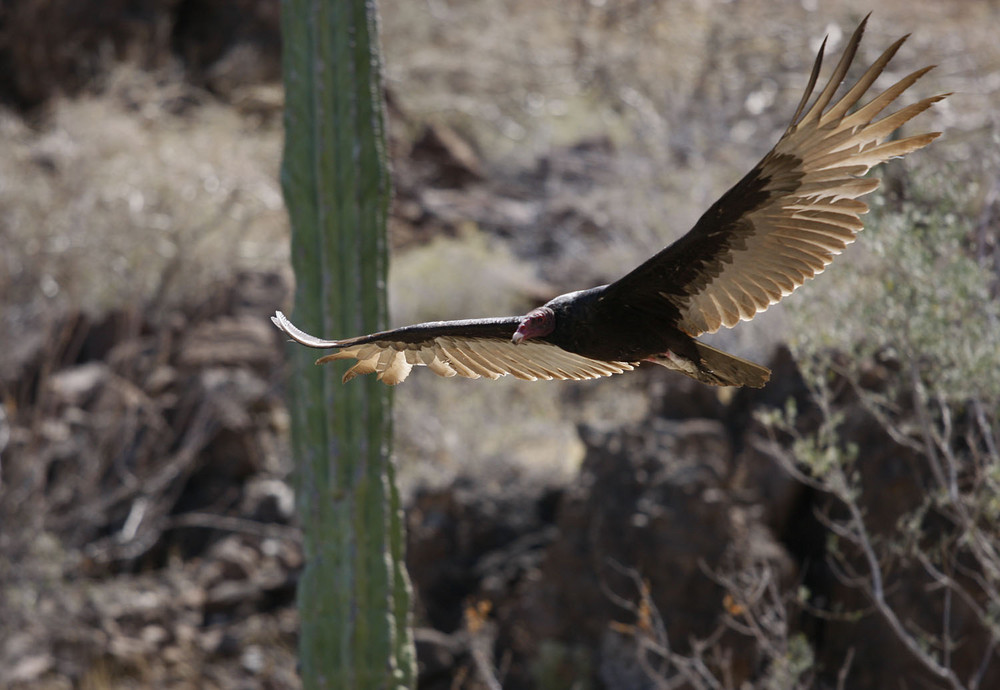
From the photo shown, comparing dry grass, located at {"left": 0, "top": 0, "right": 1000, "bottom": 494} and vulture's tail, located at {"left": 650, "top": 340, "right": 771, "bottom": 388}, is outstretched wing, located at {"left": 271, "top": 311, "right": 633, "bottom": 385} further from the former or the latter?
dry grass, located at {"left": 0, "top": 0, "right": 1000, "bottom": 494}

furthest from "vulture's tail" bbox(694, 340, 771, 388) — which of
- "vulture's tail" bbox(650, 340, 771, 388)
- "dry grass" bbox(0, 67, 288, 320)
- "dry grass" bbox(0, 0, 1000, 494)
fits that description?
"dry grass" bbox(0, 67, 288, 320)

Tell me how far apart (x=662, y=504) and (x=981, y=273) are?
73.8 inches

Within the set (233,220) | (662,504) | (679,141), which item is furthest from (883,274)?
(233,220)

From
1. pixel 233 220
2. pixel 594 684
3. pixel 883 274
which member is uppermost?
pixel 233 220

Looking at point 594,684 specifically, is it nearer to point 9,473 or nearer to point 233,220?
point 9,473

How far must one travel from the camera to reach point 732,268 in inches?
115

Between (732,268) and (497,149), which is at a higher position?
(497,149)

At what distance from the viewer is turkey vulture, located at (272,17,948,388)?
2.54 metres

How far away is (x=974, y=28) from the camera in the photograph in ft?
38.6

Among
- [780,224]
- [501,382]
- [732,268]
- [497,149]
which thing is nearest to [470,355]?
[732,268]

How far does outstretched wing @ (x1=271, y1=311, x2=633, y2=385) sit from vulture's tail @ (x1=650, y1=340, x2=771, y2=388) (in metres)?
0.28

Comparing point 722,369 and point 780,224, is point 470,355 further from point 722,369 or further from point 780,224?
point 780,224

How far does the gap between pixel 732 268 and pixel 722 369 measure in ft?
0.92

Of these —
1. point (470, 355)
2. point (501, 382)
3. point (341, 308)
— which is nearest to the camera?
point (470, 355)
